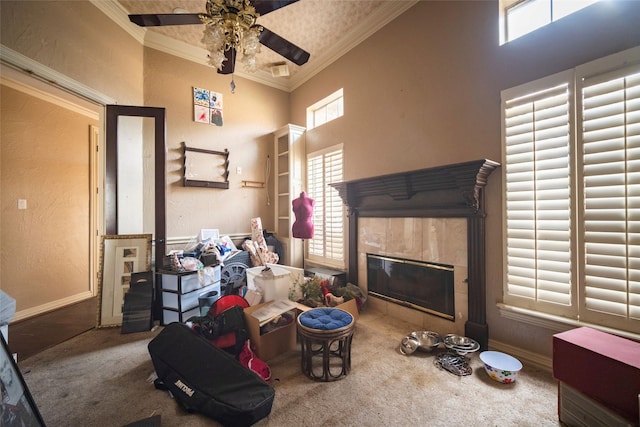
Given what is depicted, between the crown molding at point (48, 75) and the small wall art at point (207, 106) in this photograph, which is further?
the small wall art at point (207, 106)

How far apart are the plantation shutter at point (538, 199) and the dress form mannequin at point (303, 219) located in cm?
217

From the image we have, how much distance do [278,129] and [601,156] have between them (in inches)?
148

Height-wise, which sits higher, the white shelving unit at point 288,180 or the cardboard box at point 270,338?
the white shelving unit at point 288,180

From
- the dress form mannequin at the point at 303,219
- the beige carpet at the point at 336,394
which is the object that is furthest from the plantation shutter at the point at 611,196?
the dress form mannequin at the point at 303,219

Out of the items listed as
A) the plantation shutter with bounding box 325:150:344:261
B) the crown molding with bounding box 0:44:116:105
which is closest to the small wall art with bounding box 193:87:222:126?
the crown molding with bounding box 0:44:116:105

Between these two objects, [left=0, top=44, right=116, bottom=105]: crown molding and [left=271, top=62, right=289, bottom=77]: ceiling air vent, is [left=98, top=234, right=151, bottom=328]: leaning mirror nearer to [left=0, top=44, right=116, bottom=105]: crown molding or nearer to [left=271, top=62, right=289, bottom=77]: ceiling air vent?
[left=0, top=44, right=116, bottom=105]: crown molding

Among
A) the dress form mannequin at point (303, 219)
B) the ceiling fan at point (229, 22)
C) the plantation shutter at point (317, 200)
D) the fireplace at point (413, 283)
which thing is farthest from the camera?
the plantation shutter at point (317, 200)

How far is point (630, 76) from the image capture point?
4.91 ft

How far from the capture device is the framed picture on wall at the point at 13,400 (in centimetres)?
99

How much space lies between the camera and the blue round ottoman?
1.68 m

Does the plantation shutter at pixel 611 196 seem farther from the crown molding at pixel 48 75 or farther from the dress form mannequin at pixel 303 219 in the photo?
the crown molding at pixel 48 75

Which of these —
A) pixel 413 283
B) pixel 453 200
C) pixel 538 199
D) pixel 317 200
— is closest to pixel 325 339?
pixel 413 283

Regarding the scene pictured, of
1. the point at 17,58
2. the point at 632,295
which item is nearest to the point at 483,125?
the point at 632,295

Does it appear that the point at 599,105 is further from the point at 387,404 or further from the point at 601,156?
the point at 387,404
